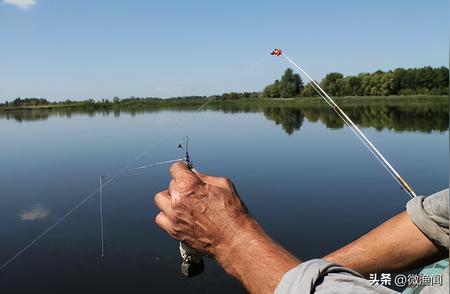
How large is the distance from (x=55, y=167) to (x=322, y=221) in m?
14.0

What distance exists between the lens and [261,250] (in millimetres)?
1297

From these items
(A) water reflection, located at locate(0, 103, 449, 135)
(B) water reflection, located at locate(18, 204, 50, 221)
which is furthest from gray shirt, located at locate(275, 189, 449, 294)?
(A) water reflection, located at locate(0, 103, 449, 135)

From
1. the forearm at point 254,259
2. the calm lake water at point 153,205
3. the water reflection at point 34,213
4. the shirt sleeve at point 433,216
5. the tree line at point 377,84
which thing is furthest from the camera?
the tree line at point 377,84

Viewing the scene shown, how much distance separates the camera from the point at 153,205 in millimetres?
12047

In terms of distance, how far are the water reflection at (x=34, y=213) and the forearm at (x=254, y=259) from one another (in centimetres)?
1199

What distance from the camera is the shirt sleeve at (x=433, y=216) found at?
1.99 m

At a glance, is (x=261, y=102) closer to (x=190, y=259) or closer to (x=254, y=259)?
(x=190, y=259)

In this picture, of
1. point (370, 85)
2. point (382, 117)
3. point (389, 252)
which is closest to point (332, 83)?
point (370, 85)

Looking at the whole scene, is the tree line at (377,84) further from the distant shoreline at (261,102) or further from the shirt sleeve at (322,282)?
the shirt sleeve at (322,282)

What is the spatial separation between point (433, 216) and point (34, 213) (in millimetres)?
12500

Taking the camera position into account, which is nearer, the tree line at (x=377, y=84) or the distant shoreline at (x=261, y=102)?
the distant shoreline at (x=261, y=102)

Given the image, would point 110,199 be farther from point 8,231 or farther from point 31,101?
point 31,101

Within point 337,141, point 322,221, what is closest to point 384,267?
point 322,221

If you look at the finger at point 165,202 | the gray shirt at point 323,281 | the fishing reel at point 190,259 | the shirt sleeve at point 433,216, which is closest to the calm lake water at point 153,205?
the shirt sleeve at point 433,216
